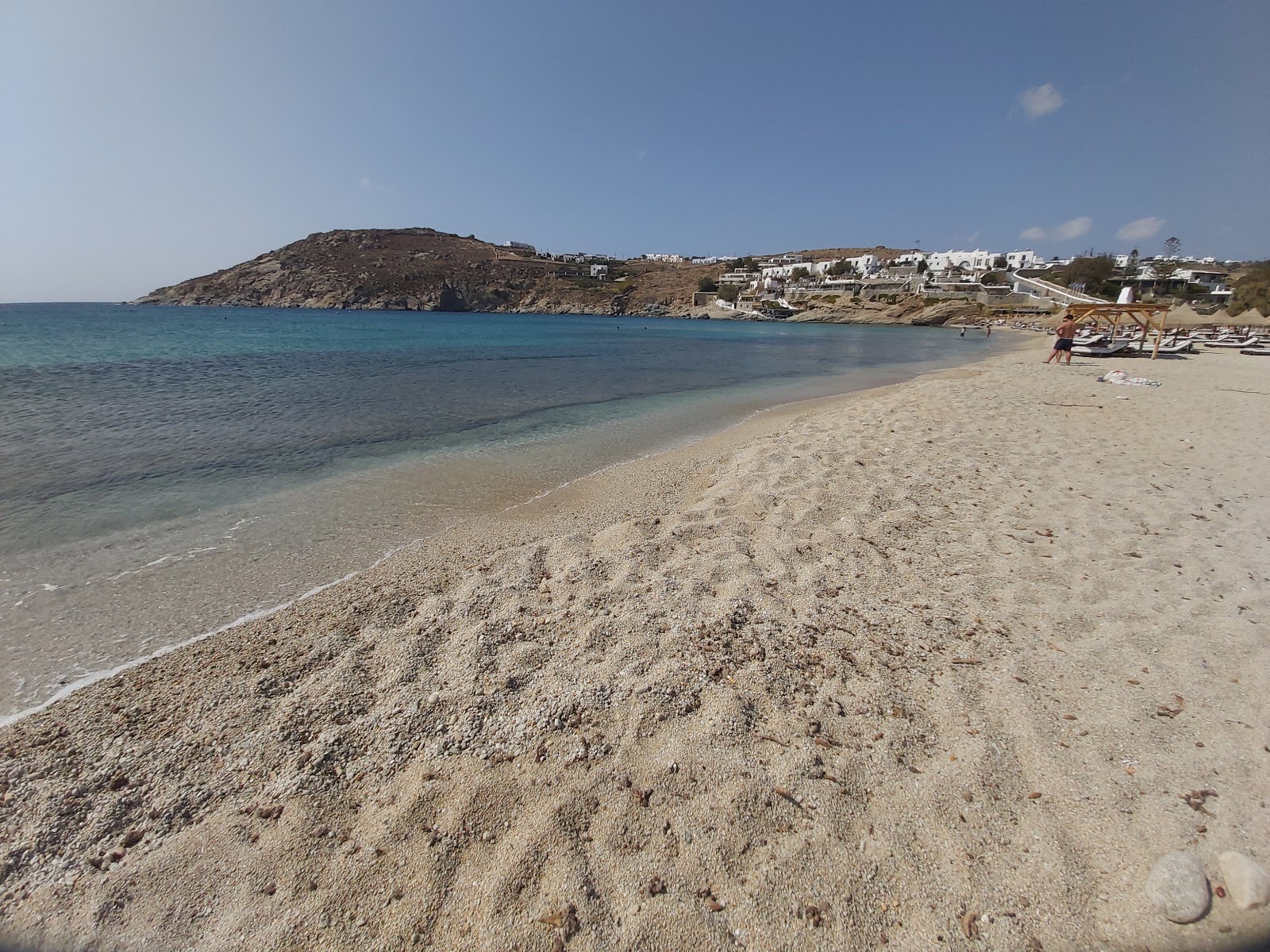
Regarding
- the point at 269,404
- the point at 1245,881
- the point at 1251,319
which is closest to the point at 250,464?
the point at 269,404

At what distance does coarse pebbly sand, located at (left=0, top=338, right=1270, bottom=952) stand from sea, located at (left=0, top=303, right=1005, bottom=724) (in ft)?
3.49

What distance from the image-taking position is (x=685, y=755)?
2873mm

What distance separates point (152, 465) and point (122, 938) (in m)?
9.43

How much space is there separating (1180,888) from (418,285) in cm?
12783

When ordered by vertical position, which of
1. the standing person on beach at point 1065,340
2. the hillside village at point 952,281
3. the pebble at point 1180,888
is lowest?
the pebble at point 1180,888

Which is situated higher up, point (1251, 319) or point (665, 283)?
point (665, 283)

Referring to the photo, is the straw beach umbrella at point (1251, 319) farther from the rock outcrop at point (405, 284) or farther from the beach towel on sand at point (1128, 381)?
the rock outcrop at point (405, 284)

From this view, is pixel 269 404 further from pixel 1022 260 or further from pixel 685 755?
pixel 1022 260

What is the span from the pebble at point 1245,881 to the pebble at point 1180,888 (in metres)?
0.08

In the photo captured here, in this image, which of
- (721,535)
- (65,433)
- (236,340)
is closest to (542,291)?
(236,340)

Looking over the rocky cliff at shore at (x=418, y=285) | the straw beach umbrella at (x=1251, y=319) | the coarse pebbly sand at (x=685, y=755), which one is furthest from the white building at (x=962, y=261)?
the coarse pebbly sand at (x=685, y=755)

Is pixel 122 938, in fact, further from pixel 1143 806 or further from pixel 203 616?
pixel 1143 806

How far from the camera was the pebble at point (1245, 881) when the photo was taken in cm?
213

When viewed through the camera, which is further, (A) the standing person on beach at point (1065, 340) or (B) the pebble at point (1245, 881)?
(A) the standing person on beach at point (1065, 340)
